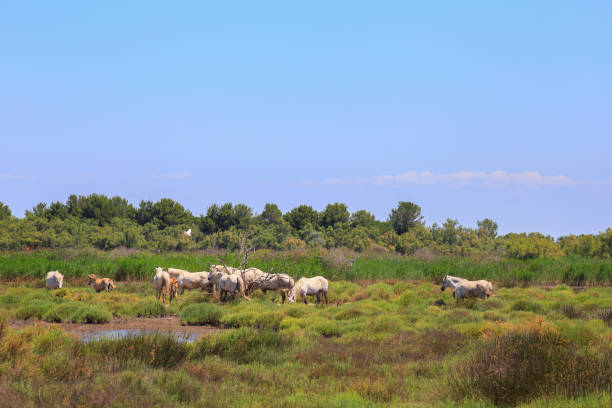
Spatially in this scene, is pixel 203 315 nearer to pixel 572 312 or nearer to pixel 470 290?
pixel 470 290

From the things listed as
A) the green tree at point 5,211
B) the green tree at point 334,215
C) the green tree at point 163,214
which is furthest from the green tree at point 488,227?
the green tree at point 5,211

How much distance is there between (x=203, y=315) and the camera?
66.0 ft

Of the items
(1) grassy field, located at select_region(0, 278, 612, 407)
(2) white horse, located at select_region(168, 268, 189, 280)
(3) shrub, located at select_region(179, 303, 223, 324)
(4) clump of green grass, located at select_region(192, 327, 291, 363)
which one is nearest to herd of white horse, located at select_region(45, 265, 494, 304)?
(2) white horse, located at select_region(168, 268, 189, 280)

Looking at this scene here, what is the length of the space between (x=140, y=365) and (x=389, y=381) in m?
4.44

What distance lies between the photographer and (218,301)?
961 inches

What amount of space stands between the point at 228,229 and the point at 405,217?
3172cm

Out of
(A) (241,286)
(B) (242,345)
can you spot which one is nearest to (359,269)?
(A) (241,286)

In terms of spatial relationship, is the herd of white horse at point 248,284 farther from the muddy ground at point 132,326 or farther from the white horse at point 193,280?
the muddy ground at point 132,326

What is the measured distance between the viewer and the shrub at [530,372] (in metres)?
9.09

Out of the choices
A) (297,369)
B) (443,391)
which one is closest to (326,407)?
(443,391)

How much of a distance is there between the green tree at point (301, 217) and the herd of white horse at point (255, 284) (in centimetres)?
7318

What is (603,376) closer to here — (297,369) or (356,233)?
(297,369)

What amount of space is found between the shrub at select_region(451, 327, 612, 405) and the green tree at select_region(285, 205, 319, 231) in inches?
3599

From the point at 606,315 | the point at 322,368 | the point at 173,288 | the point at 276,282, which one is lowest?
the point at 322,368
